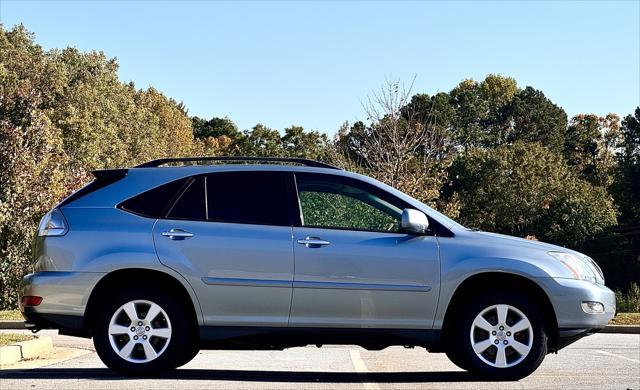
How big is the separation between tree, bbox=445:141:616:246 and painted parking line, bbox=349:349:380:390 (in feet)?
160

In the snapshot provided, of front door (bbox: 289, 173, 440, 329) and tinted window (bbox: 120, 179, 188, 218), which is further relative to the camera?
tinted window (bbox: 120, 179, 188, 218)

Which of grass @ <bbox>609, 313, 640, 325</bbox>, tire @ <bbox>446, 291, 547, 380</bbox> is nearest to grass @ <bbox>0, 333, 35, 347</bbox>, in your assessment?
tire @ <bbox>446, 291, 547, 380</bbox>

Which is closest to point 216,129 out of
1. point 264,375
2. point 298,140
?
point 298,140

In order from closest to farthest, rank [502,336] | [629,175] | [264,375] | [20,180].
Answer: [502,336], [264,375], [20,180], [629,175]

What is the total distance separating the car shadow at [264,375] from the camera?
8180mm

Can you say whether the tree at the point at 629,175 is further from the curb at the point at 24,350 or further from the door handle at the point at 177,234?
the door handle at the point at 177,234

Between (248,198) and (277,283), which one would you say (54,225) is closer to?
(248,198)

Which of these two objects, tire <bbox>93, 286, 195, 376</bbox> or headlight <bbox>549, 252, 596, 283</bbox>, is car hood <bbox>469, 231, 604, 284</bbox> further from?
tire <bbox>93, 286, 195, 376</bbox>

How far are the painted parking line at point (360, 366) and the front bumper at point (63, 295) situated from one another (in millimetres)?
2348

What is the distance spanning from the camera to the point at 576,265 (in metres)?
8.24

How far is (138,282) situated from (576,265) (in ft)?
12.1

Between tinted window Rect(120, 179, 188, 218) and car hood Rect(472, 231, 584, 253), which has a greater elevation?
tinted window Rect(120, 179, 188, 218)

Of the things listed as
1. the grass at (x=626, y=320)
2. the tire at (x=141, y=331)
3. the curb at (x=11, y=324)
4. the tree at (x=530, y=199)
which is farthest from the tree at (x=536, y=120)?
the tire at (x=141, y=331)

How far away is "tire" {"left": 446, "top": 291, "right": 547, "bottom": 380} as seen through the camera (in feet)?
26.3
